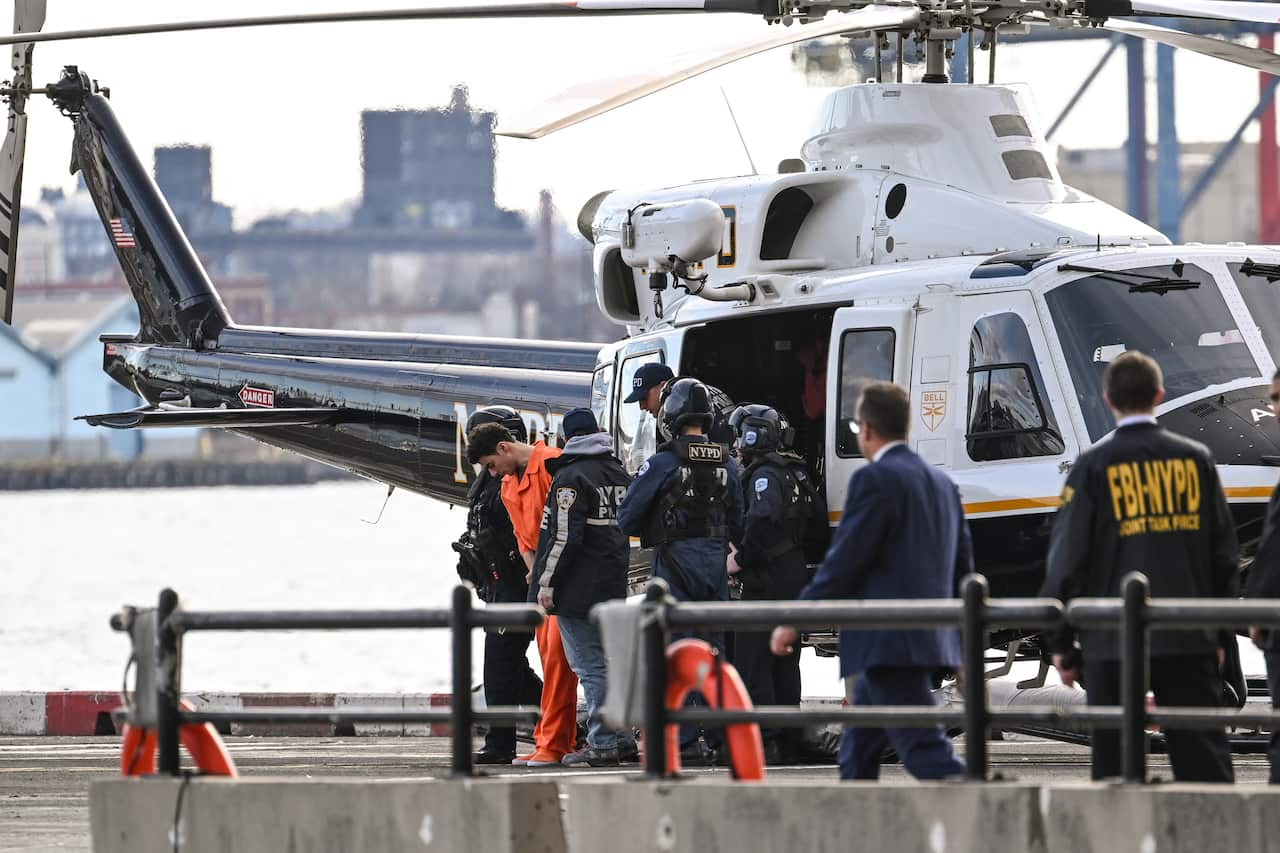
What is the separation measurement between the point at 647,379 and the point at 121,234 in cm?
852

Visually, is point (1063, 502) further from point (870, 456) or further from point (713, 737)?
point (713, 737)

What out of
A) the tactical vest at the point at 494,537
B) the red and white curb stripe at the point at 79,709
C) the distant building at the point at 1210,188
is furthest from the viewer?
the distant building at the point at 1210,188

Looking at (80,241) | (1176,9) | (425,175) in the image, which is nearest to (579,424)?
(1176,9)

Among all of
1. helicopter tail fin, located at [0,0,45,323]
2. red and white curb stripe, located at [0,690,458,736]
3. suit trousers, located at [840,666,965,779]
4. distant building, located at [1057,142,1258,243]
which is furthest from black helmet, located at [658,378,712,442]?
distant building, located at [1057,142,1258,243]

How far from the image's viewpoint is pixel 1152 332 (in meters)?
10.2

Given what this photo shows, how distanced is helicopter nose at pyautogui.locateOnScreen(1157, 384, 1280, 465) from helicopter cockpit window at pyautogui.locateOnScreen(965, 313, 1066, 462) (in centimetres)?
57

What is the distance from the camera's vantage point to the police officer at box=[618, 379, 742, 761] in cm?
1028

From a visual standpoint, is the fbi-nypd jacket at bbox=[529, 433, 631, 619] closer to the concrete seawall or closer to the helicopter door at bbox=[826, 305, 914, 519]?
the helicopter door at bbox=[826, 305, 914, 519]

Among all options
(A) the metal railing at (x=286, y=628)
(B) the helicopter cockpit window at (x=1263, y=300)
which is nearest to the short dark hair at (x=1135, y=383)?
(A) the metal railing at (x=286, y=628)

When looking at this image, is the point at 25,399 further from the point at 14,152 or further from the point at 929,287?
the point at 929,287

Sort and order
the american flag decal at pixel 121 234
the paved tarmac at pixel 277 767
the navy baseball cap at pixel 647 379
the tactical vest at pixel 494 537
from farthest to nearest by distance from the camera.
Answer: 1. the american flag decal at pixel 121 234
2. the tactical vest at pixel 494 537
3. the navy baseball cap at pixel 647 379
4. the paved tarmac at pixel 277 767

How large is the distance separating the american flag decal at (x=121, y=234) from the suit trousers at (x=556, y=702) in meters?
8.44

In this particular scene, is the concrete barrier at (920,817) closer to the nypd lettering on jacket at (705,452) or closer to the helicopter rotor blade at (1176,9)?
the nypd lettering on jacket at (705,452)

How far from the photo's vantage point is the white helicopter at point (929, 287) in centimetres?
1018
